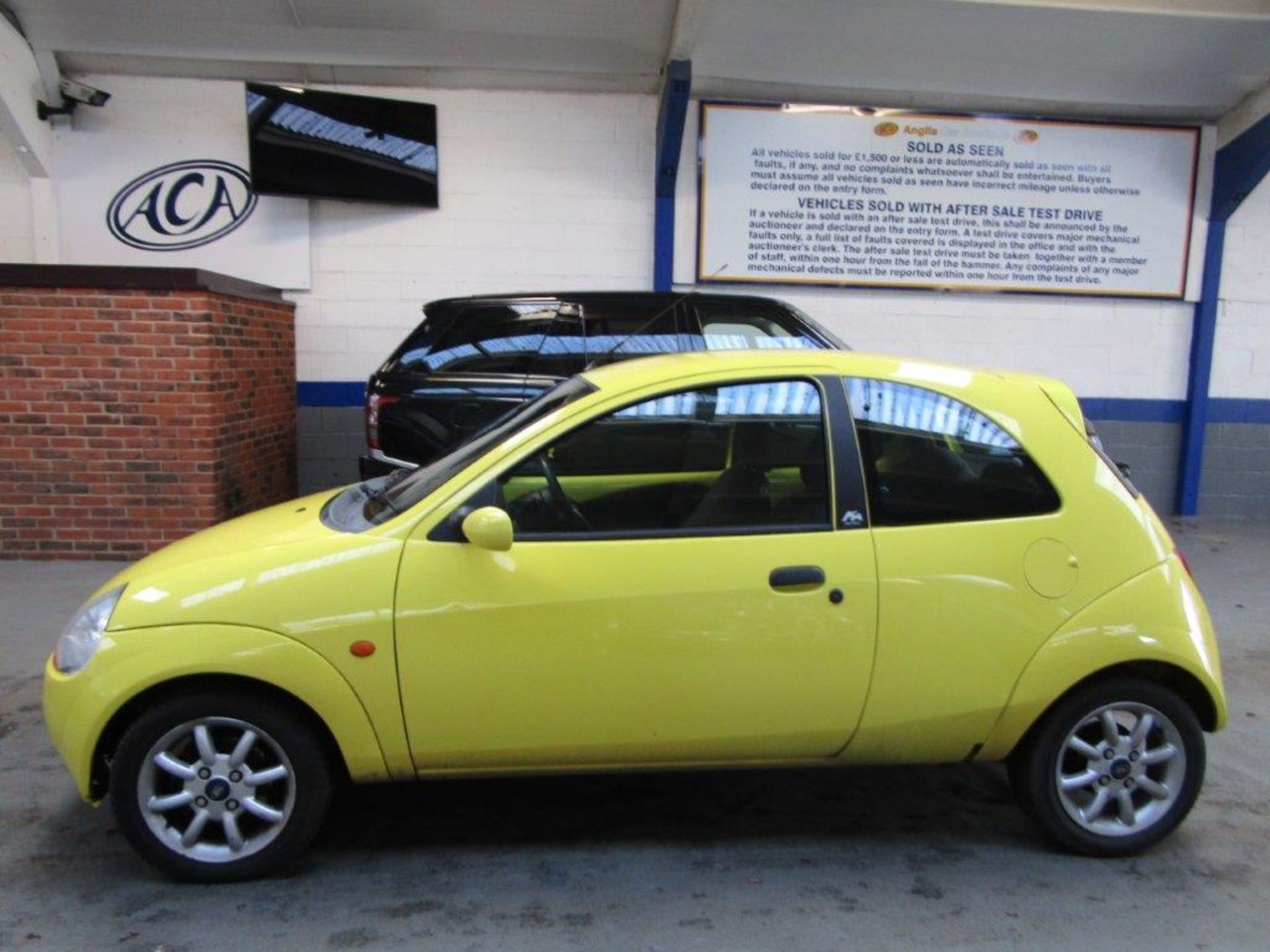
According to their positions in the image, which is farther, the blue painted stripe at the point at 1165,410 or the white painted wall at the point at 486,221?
the blue painted stripe at the point at 1165,410

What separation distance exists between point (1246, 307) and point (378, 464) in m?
8.63

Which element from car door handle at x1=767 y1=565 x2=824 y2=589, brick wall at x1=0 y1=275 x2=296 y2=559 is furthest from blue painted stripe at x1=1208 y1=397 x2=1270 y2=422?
brick wall at x1=0 y1=275 x2=296 y2=559

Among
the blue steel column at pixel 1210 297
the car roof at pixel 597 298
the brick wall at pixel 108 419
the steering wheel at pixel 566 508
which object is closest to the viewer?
the steering wheel at pixel 566 508

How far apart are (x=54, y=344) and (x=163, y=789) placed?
510 cm

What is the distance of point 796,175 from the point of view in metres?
8.84

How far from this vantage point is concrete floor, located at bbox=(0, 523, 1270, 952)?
2715 mm

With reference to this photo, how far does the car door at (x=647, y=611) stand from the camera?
9.43 feet

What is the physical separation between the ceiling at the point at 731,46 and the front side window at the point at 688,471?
18.5ft

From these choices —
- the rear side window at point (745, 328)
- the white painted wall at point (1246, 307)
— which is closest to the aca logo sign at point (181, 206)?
the rear side window at point (745, 328)

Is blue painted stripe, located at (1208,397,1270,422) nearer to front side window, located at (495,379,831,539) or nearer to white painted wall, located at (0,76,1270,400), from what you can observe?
white painted wall, located at (0,76,1270,400)

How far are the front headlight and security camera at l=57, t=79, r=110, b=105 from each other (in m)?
7.09

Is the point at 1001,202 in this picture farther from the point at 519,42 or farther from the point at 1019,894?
the point at 1019,894

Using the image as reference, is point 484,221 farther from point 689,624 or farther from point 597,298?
point 689,624

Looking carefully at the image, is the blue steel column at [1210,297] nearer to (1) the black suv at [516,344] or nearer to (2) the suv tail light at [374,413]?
(1) the black suv at [516,344]
